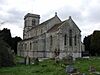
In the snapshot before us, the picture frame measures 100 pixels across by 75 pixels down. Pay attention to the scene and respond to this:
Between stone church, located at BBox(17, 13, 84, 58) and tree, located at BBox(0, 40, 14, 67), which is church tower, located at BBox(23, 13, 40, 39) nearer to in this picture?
stone church, located at BBox(17, 13, 84, 58)

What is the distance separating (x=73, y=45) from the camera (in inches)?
2082

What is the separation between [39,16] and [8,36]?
15.9 meters

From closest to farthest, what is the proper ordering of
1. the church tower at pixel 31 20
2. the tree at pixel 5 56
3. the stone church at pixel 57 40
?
the tree at pixel 5 56 < the stone church at pixel 57 40 < the church tower at pixel 31 20

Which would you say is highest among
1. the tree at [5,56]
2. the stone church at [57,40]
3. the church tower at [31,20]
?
the church tower at [31,20]

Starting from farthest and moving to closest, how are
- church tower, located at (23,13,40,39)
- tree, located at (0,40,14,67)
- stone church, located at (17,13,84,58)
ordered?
church tower, located at (23,13,40,39)
stone church, located at (17,13,84,58)
tree, located at (0,40,14,67)

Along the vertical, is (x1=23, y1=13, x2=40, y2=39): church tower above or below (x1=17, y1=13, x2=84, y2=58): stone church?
above

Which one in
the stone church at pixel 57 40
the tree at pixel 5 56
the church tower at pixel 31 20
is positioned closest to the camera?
the tree at pixel 5 56

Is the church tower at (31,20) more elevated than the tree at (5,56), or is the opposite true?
the church tower at (31,20)

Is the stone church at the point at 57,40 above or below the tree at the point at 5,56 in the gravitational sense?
above

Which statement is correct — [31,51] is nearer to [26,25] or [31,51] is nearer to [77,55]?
[77,55]

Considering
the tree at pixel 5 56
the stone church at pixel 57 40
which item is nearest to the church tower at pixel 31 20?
the stone church at pixel 57 40

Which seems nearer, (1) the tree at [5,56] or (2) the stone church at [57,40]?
(1) the tree at [5,56]

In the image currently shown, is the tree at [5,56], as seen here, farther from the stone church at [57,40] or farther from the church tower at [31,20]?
the church tower at [31,20]

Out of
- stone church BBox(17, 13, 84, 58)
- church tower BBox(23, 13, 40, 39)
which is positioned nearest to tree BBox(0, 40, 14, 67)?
stone church BBox(17, 13, 84, 58)
